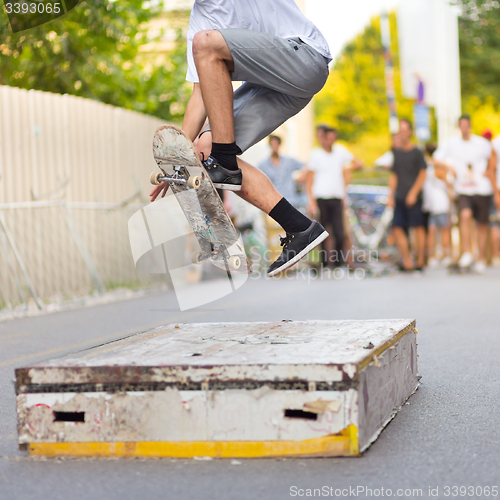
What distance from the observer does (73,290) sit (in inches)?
394

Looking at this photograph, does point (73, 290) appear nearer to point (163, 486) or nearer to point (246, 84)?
point (246, 84)

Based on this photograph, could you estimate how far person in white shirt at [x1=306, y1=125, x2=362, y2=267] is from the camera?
1282 centimetres

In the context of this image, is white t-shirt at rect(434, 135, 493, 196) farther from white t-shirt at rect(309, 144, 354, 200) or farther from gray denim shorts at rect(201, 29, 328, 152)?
gray denim shorts at rect(201, 29, 328, 152)

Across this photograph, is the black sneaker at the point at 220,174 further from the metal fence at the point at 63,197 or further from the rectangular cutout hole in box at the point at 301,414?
the metal fence at the point at 63,197

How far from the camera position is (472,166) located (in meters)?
12.2

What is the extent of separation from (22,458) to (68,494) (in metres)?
0.46

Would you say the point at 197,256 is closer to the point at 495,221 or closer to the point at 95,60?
the point at 495,221

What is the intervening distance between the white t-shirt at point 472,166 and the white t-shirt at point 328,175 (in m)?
1.86

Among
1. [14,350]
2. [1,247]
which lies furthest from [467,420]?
[1,247]

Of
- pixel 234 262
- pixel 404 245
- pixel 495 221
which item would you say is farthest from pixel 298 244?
pixel 495 221

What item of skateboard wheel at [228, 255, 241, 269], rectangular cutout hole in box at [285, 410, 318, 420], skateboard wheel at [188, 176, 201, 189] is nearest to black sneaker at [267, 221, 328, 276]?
skateboard wheel at [228, 255, 241, 269]

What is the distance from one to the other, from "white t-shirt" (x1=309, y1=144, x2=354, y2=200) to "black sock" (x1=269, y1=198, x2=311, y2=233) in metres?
8.85

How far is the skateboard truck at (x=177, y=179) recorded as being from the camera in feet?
11.8

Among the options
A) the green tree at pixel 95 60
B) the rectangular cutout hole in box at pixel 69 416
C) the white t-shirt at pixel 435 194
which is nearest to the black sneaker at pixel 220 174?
the rectangular cutout hole in box at pixel 69 416
